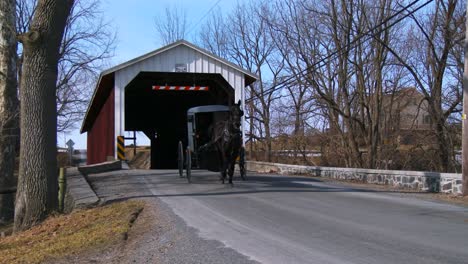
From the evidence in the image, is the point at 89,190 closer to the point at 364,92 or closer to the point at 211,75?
the point at 211,75

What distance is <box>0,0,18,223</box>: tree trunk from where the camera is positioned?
16688mm

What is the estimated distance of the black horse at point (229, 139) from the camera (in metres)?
13.4

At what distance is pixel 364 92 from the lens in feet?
81.9

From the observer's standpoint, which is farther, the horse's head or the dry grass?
the horse's head

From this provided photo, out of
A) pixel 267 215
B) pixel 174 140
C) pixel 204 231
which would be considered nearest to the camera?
pixel 204 231

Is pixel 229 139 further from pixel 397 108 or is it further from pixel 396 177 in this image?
pixel 397 108

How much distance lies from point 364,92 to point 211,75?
8019 mm

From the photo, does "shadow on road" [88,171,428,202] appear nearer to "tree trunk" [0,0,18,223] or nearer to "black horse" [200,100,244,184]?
"black horse" [200,100,244,184]

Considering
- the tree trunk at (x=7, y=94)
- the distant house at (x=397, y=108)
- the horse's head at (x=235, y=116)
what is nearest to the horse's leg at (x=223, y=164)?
the horse's head at (x=235, y=116)

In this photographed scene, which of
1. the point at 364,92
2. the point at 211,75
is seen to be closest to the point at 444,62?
the point at 364,92

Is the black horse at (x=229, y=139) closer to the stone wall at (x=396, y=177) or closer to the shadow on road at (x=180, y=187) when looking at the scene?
the shadow on road at (x=180, y=187)

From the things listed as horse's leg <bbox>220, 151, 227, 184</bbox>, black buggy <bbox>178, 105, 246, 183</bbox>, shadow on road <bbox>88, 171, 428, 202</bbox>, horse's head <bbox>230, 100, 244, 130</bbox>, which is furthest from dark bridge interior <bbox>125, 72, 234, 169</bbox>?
horse's head <bbox>230, 100, 244, 130</bbox>

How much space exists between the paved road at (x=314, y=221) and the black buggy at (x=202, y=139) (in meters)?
0.93

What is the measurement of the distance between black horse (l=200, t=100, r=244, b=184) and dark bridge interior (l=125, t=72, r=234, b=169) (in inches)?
280
